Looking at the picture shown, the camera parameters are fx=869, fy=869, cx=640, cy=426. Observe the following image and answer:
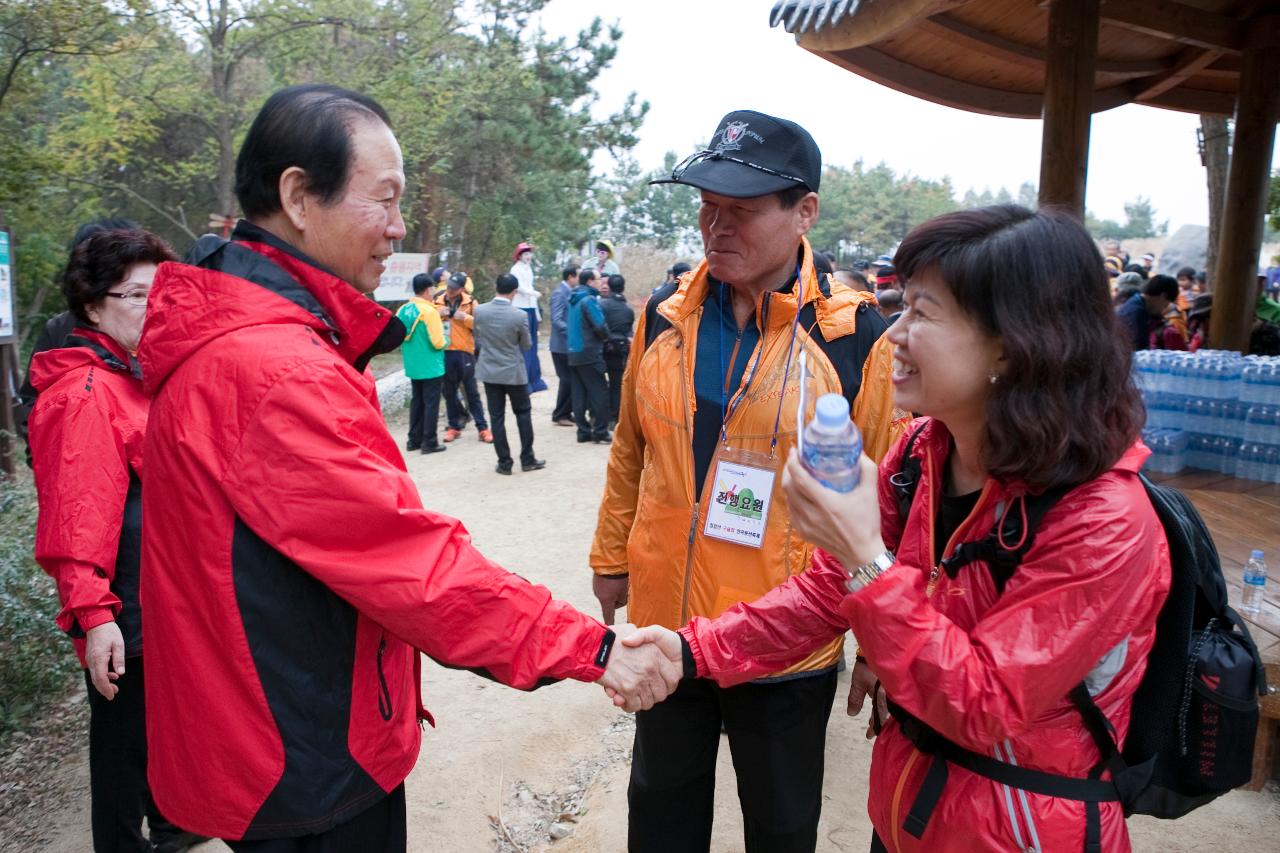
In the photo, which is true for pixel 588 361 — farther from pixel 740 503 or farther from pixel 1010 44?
pixel 740 503

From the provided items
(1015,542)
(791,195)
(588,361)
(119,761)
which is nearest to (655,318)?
(791,195)

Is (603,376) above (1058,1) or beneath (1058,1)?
beneath

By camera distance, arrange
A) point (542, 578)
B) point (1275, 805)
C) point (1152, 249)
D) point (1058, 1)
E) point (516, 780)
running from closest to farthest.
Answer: point (1275, 805) → point (516, 780) → point (1058, 1) → point (542, 578) → point (1152, 249)

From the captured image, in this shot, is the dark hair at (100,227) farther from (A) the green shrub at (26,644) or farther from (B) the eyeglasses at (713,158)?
(A) the green shrub at (26,644)

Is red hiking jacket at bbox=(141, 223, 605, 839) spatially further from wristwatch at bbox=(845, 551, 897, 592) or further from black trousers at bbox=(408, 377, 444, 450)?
black trousers at bbox=(408, 377, 444, 450)

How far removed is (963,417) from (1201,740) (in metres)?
0.74

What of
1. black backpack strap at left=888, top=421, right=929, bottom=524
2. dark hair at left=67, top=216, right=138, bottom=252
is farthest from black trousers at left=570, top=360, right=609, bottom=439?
black backpack strap at left=888, top=421, right=929, bottom=524

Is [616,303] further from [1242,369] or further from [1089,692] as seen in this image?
[1089,692]

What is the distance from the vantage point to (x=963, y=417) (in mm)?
1579

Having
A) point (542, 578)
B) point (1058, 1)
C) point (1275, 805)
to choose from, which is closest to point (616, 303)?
point (542, 578)

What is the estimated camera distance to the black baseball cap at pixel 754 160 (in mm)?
2260

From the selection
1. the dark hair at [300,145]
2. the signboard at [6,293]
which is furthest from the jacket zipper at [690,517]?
the signboard at [6,293]

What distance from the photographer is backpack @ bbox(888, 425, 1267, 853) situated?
1.48 m

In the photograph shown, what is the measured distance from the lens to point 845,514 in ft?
4.75
